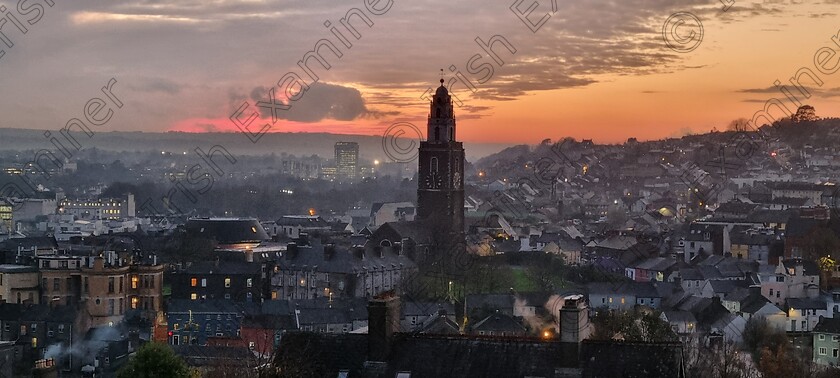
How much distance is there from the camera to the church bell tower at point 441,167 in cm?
6750

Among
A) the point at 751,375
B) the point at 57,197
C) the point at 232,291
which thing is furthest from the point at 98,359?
the point at 57,197

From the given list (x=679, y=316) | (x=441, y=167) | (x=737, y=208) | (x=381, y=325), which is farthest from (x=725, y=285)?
(x=737, y=208)

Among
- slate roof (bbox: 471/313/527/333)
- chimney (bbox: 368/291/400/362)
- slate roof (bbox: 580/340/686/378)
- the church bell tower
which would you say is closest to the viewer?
slate roof (bbox: 580/340/686/378)

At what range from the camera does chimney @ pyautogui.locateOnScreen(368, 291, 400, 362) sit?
20156 mm

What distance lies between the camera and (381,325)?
20.4m

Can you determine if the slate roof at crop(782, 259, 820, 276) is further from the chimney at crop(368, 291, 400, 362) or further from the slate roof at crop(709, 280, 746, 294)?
the chimney at crop(368, 291, 400, 362)

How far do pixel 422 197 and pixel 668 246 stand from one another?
49.4 ft

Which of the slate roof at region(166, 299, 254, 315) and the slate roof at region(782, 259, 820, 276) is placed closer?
the slate roof at region(166, 299, 254, 315)

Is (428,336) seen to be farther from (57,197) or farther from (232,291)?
(57,197)

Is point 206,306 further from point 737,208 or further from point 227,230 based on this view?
point 737,208

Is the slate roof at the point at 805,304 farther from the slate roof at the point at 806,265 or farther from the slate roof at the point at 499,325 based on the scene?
the slate roof at the point at 499,325

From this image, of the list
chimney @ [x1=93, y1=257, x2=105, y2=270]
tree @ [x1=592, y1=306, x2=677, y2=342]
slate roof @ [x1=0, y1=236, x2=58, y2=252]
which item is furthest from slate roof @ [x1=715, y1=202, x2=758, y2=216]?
chimney @ [x1=93, y1=257, x2=105, y2=270]

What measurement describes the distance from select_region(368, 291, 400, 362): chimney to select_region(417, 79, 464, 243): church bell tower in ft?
153

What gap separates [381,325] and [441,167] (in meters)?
47.7
